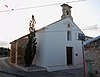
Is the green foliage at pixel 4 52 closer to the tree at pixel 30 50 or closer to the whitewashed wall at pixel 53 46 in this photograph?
the whitewashed wall at pixel 53 46

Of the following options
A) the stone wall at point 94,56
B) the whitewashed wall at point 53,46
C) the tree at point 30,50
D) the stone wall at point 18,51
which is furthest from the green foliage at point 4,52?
the stone wall at point 94,56

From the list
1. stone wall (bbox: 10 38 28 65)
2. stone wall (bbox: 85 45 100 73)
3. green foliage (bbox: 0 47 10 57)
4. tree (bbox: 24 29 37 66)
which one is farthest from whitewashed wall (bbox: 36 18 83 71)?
green foliage (bbox: 0 47 10 57)

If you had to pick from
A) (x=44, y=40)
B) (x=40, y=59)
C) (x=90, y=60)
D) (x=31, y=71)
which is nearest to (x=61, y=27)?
(x=44, y=40)

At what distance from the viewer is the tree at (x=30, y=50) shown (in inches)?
612

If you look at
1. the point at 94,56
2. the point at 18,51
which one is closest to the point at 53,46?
the point at 18,51

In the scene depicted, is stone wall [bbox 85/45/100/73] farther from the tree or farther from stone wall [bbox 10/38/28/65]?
stone wall [bbox 10/38/28/65]

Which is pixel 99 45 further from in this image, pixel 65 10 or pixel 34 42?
pixel 65 10

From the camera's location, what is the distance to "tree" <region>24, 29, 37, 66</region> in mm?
15555

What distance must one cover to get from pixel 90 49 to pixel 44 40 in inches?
229

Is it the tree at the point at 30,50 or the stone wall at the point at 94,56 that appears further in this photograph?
the tree at the point at 30,50

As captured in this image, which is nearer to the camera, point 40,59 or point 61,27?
point 40,59

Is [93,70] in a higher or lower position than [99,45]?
lower

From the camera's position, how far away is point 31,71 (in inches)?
561

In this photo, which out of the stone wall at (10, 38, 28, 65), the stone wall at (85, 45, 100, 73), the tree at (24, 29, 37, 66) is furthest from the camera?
the stone wall at (10, 38, 28, 65)
